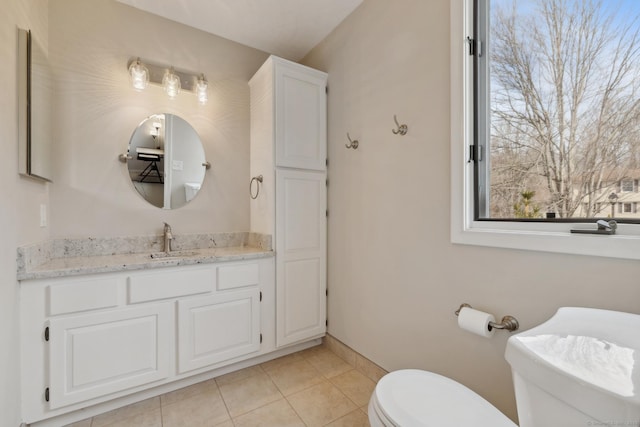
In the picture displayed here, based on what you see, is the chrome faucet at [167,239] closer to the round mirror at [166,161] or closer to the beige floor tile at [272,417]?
the round mirror at [166,161]

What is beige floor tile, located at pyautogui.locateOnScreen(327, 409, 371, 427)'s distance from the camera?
4.98ft

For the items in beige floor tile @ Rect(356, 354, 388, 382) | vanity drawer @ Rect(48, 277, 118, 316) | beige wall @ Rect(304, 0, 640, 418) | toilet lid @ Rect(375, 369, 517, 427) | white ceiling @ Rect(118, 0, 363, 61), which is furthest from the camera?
white ceiling @ Rect(118, 0, 363, 61)

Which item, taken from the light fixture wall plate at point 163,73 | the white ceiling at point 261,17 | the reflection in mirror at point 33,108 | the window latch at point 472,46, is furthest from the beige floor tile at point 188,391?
the white ceiling at point 261,17

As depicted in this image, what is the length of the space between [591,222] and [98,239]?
2663mm

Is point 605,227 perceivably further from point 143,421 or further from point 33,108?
point 33,108

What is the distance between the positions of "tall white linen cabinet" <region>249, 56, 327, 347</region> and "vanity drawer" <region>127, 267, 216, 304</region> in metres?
0.52

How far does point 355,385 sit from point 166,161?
2.11 m

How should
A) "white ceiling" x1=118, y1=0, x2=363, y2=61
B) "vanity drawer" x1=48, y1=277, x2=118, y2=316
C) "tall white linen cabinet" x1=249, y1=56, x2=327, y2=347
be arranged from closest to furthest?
"vanity drawer" x1=48, y1=277, x2=118, y2=316 < "white ceiling" x1=118, y1=0, x2=363, y2=61 < "tall white linen cabinet" x1=249, y1=56, x2=327, y2=347

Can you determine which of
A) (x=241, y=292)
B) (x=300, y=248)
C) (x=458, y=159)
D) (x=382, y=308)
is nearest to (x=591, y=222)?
(x=458, y=159)

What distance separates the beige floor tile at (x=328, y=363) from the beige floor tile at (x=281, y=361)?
0.29 feet

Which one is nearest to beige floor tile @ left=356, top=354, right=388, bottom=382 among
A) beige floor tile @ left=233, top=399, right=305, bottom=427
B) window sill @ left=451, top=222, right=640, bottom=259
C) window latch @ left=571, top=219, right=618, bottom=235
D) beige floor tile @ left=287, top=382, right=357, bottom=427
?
beige floor tile @ left=287, top=382, right=357, bottom=427

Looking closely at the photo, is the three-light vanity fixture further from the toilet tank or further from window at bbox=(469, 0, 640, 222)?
the toilet tank

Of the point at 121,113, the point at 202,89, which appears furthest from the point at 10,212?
the point at 202,89

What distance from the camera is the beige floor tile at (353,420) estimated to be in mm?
1518
